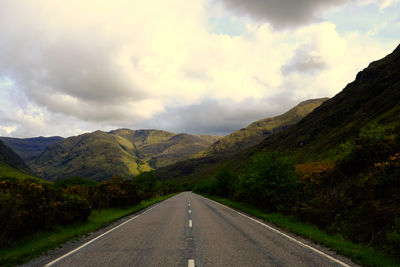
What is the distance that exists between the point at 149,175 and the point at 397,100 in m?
97.2

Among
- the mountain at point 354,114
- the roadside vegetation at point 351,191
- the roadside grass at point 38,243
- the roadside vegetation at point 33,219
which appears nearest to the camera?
the roadside grass at point 38,243

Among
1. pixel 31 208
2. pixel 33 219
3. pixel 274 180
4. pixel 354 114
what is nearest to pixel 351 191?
pixel 274 180

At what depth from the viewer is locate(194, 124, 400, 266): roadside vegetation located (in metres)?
10.6

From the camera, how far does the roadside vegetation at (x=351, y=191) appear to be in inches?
416

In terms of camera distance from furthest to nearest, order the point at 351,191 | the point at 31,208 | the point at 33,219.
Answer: the point at 351,191, the point at 31,208, the point at 33,219

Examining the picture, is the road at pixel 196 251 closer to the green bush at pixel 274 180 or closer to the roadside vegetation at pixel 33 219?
the roadside vegetation at pixel 33 219

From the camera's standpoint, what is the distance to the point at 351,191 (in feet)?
48.8

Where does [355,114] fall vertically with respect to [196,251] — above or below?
above

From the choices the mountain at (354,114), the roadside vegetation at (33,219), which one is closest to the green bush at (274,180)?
the roadside vegetation at (33,219)

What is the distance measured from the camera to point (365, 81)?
557 feet

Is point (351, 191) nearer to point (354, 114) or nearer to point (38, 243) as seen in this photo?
point (38, 243)

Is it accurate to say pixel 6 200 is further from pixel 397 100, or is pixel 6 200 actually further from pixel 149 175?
pixel 397 100

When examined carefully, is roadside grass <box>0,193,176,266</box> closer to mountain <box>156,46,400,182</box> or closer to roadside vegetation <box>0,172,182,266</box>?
roadside vegetation <box>0,172,182,266</box>

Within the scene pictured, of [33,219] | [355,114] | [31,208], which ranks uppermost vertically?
[355,114]
